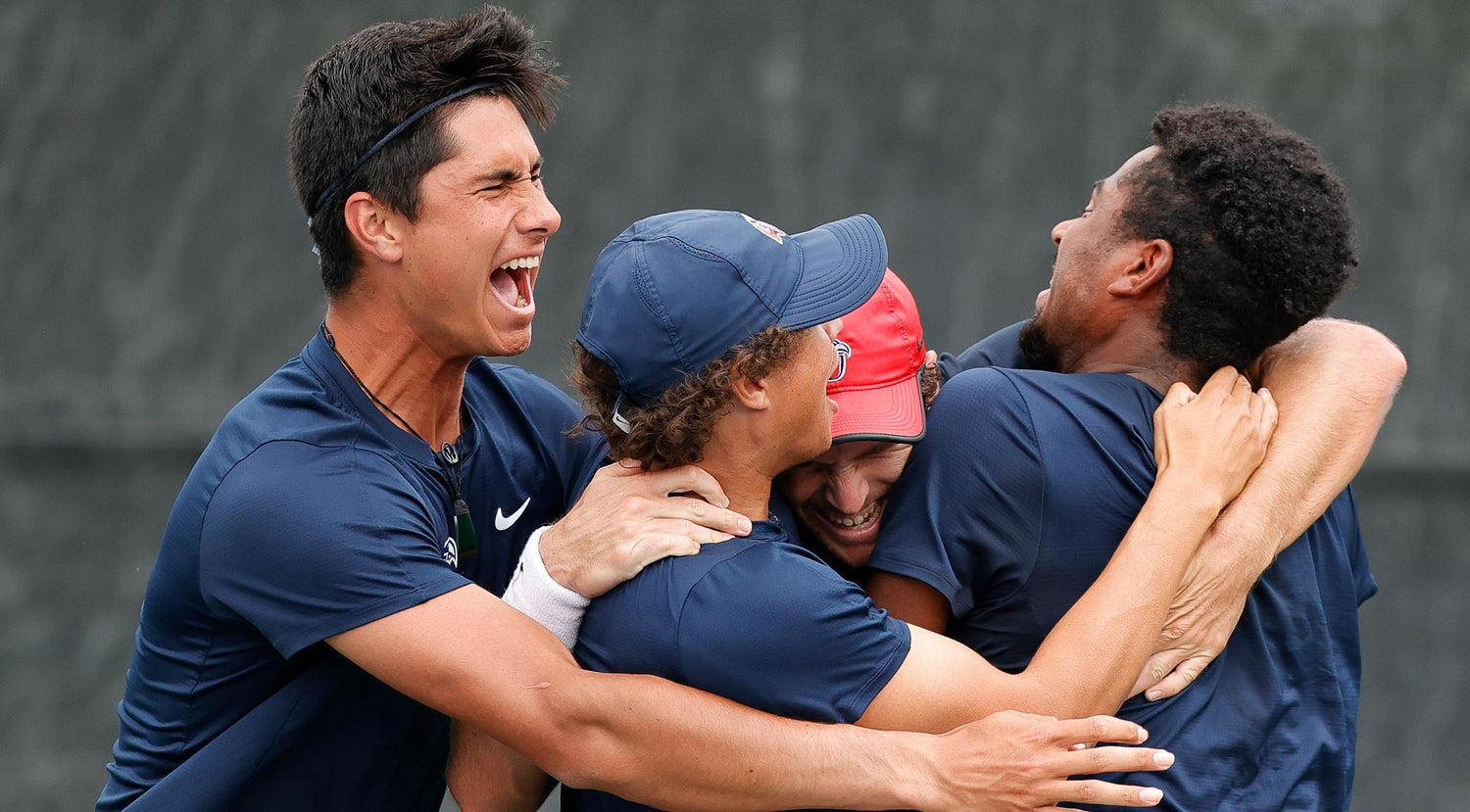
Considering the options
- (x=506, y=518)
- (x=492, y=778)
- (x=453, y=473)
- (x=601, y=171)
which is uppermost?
(x=601, y=171)

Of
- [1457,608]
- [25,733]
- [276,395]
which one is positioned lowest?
[25,733]

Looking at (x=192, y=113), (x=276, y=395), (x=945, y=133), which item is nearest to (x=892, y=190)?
(x=945, y=133)

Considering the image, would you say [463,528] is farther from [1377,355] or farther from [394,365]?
[1377,355]

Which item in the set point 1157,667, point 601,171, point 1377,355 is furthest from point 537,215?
point 601,171

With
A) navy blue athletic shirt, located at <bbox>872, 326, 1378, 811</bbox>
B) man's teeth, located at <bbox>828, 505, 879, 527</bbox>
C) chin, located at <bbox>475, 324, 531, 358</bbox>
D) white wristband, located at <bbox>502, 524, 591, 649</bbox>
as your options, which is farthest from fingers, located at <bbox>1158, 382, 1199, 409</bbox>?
chin, located at <bbox>475, 324, 531, 358</bbox>

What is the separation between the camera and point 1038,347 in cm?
239

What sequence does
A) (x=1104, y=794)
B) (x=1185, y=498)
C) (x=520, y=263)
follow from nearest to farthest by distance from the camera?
1. (x=1104, y=794)
2. (x=1185, y=498)
3. (x=520, y=263)

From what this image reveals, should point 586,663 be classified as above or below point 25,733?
above

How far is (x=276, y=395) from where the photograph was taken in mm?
2197

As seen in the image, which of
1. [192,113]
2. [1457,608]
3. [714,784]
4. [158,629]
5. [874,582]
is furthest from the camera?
[1457,608]

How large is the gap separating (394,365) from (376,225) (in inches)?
9.1

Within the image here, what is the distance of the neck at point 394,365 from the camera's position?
2312mm

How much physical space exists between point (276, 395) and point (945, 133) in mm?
2465

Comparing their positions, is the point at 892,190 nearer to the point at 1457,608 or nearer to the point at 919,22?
the point at 919,22
